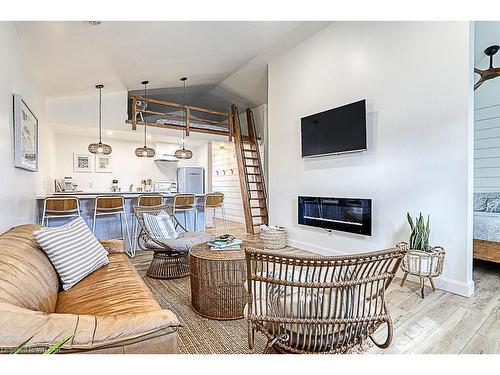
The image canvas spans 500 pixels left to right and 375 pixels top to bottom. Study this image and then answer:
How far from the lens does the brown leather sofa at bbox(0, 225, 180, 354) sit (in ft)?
2.92

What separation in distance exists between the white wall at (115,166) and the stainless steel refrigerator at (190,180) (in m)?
0.35

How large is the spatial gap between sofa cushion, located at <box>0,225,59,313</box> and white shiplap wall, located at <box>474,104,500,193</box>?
17.3 feet

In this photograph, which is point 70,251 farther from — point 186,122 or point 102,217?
point 186,122

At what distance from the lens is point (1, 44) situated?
2279 millimetres

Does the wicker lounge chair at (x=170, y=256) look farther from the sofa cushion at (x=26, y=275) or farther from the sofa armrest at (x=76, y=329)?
the sofa armrest at (x=76, y=329)

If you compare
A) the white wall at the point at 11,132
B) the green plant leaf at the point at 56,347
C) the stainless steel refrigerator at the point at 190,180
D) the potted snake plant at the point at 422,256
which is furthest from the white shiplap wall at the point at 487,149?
the stainless steel refrigerator at the point at 190,180

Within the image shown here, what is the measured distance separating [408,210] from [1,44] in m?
4.22

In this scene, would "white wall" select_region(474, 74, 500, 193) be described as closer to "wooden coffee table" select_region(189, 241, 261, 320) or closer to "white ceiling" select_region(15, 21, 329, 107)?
"white ceiling" select_region(15, 21, 329, 107)

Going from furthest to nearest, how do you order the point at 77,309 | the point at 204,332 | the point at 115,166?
1. the point at 115,166
2. the point at 204,332
3. the point at 77,309

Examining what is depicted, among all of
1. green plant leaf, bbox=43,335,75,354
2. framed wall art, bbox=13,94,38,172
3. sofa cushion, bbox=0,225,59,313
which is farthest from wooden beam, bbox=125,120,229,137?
green plant leaf, bbox=43,335,75,354

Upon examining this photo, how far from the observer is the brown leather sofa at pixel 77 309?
2.92 ft

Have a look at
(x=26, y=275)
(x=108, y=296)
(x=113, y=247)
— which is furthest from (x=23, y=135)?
(x=108, y=296)

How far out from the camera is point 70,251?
193cm

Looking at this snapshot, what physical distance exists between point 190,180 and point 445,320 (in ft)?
22.1
